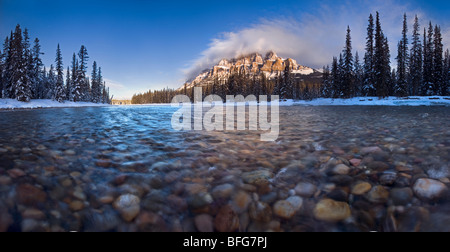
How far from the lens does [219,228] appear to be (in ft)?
4.56

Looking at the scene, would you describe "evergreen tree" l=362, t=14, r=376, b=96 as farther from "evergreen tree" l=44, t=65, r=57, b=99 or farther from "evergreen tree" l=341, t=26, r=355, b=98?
"evergreen tree" l=44, t=65, r=57, b=99

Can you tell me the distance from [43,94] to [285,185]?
7333 centimetres

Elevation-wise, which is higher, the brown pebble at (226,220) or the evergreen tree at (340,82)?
the evergreen tree at (340,82)

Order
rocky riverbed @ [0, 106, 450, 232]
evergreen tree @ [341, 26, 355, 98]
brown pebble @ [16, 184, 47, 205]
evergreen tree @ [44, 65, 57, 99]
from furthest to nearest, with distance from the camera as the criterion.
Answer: evergreen tree @ [44, 65, 57, 99] → evergreen tree @ [341, 26, 355, 98] → brown pebble @ [16, 184, 47, 205] → rocky riverbed @ [0, 106, 450, 232]

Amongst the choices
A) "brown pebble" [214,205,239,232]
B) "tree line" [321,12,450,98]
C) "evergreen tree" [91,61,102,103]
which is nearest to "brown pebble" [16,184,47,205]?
"brown pebble" [214,205,239,232]

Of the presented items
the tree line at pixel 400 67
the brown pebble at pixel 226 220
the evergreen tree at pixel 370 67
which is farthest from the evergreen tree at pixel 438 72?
the brown pebble at pixel 226 220

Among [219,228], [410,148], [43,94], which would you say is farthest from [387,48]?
[43,94]

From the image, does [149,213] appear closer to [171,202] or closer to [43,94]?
[171,202]

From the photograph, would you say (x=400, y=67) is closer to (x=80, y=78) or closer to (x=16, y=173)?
(x=16, y=173)

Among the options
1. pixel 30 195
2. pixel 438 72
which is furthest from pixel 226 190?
pixel 438 72

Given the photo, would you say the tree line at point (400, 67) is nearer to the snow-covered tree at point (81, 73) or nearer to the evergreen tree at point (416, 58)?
the evergreen tree at point (416, 58)

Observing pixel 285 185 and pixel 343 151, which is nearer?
pixel 285 185
